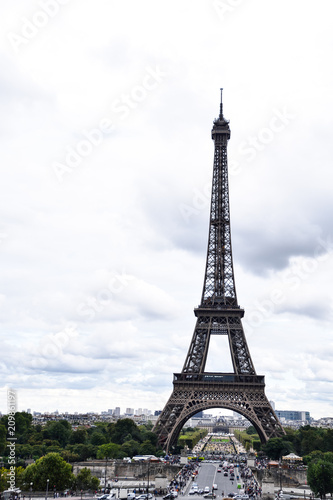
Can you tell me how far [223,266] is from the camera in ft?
323

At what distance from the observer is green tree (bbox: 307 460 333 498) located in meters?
55.7

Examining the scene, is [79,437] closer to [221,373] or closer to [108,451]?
[108,451]

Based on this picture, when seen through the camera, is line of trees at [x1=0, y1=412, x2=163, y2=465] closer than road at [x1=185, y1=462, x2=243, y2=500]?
No

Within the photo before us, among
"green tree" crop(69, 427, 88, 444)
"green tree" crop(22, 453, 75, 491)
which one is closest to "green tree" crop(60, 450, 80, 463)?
"green tree" crop(69, 427, 88, 444)

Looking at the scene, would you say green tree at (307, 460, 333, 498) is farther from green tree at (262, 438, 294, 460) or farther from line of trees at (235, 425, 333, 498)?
green tree at (262, 438, 294, 460)

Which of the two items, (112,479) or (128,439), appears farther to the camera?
(128,439)

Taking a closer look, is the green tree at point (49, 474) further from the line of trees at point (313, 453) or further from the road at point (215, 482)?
the line of trees at point (313, 453)

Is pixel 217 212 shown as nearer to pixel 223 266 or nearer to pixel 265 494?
pixel 223 266

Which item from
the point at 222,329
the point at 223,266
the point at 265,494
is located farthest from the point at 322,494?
the point at 223,266

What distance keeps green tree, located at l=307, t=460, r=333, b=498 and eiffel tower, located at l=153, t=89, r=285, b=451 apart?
25.3 m

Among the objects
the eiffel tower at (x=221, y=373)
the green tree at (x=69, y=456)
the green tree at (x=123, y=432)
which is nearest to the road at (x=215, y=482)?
the eiffel tower at (x=221, y=373)

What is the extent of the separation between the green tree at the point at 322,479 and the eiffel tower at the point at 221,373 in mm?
25340

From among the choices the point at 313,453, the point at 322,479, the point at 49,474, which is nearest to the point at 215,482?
the point at 322,479

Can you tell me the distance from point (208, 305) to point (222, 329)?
17.6ft
